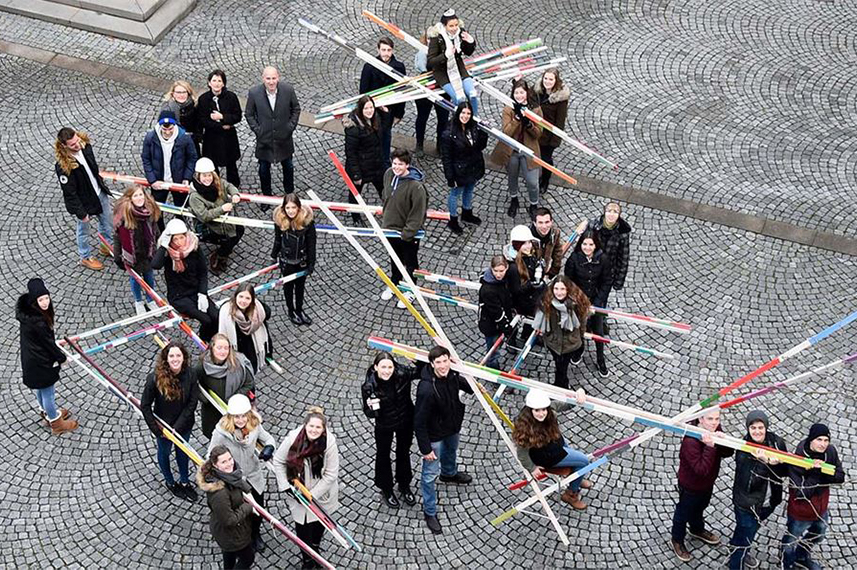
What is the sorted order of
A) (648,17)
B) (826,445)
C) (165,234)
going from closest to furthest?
(826,445), (165,234), (648,17)

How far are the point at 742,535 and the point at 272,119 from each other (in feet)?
24.8

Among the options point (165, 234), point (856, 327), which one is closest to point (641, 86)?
point (856, 327)

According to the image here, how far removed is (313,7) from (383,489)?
9.95 metres

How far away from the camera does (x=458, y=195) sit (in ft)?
46.9

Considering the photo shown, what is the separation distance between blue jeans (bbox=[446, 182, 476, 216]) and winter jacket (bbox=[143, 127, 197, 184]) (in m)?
3.17

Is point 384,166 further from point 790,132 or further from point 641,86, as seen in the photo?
point 790,132

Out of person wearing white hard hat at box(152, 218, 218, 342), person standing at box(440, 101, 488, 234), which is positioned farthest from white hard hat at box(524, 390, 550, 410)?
person standing at box(440, 101, 488, 234)

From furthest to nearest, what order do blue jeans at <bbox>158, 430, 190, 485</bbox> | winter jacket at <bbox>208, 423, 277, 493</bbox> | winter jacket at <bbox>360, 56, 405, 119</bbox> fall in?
winter jacket at <bbox>360, 56, 405, 119</bbox>, blue jeans at <bbox>158, 430, 190, 485</bbox>, winter jacket at <bbox>208, 423, 277, 493</bbox>

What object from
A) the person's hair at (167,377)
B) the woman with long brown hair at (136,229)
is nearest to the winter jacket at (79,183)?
the woman with long brown hair at (136,229)

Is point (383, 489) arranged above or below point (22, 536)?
above

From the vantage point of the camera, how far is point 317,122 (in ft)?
51.8

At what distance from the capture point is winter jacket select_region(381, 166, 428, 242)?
1289 centimetres

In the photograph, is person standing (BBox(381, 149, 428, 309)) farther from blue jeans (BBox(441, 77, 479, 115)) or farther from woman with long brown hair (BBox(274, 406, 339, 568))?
woman with long brown hair (BBox(274, 406, 339, 568))

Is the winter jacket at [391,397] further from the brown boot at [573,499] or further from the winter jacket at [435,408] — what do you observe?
the brown boot at [573,499]
